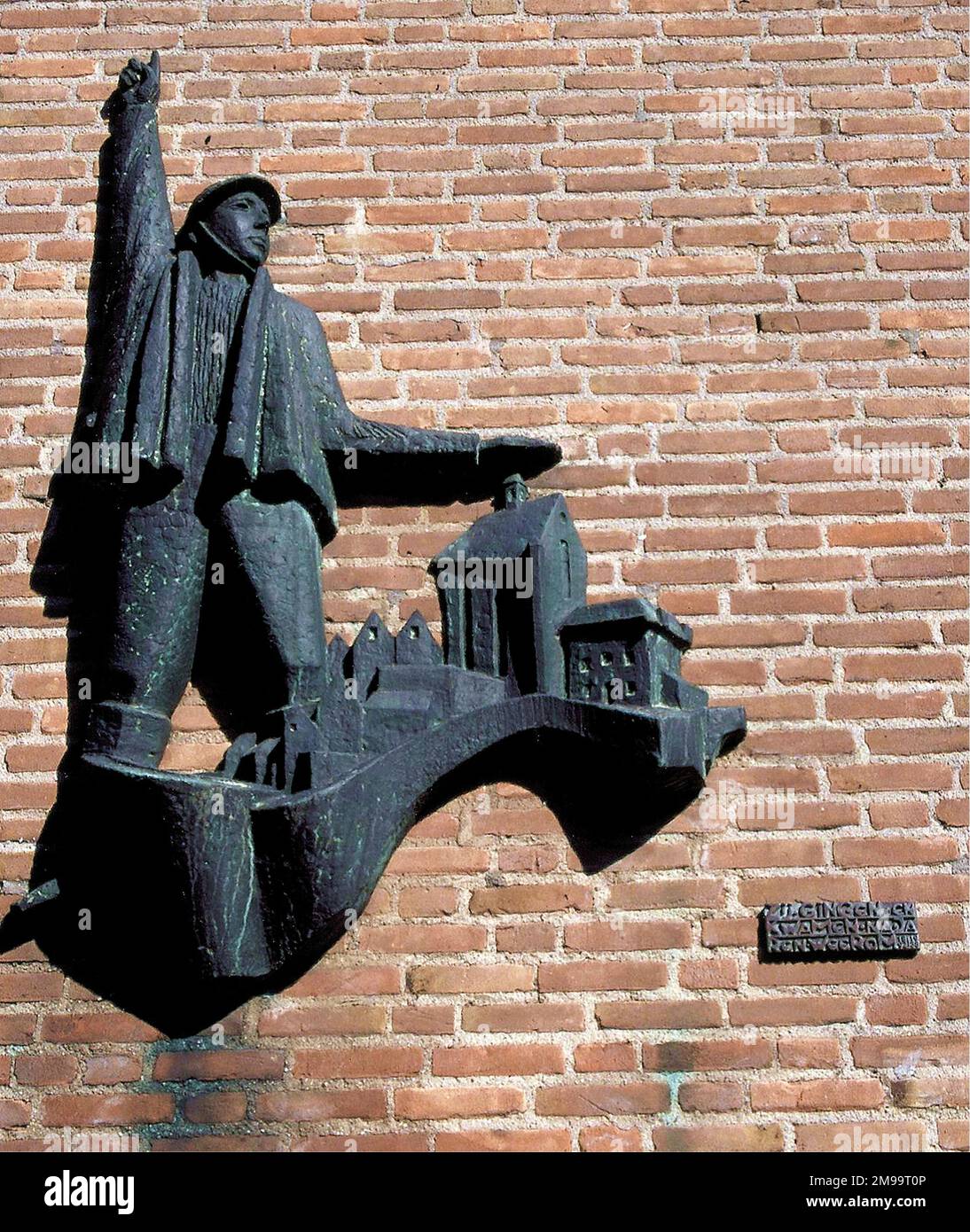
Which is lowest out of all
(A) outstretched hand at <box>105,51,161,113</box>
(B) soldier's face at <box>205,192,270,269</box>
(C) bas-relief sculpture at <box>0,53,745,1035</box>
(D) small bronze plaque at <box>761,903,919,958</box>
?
(D) small bronze plaque at <box>761,903,919,958</box>

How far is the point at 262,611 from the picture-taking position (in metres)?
3.30

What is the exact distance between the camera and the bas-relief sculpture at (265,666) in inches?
122

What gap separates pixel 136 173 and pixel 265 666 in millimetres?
1274

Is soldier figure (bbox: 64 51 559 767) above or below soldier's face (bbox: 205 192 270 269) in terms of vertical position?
below

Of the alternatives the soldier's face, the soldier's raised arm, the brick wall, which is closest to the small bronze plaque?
the brick wall

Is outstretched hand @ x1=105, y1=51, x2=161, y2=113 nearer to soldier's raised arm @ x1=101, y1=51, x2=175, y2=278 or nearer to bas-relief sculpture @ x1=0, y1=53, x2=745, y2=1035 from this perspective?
soldier's raised arm @ x1=101, y1=51, x2=175, y2=278

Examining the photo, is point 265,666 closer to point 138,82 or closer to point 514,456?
point 514,456

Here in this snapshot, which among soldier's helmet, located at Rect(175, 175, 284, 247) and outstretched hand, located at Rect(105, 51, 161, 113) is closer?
soldier's helmet, located at Rect(175, 175, 284, 247)

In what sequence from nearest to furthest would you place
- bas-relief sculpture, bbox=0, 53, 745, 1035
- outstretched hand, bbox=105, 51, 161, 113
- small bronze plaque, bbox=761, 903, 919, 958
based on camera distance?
1. bas-relief sculpture, bbox=0, 53, 745, 1035
2. small bronze plaque, bbox=761, 903, 919, 958
3. outstretched hand, bbox=105, 51, 161, 113

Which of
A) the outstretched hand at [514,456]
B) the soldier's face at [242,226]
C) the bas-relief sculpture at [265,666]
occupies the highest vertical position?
the soldier's face at [242,226]

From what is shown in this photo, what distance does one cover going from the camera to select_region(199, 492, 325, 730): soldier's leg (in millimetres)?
3285

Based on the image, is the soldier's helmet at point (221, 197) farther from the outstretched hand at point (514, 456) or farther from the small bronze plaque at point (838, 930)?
the small bronze plaque at point (838, 930)

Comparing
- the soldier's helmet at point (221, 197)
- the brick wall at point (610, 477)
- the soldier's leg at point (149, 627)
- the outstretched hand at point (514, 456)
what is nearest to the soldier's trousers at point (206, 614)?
the soldier's leg at point (149, 627)

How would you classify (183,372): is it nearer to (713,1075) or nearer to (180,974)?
(180,974)
